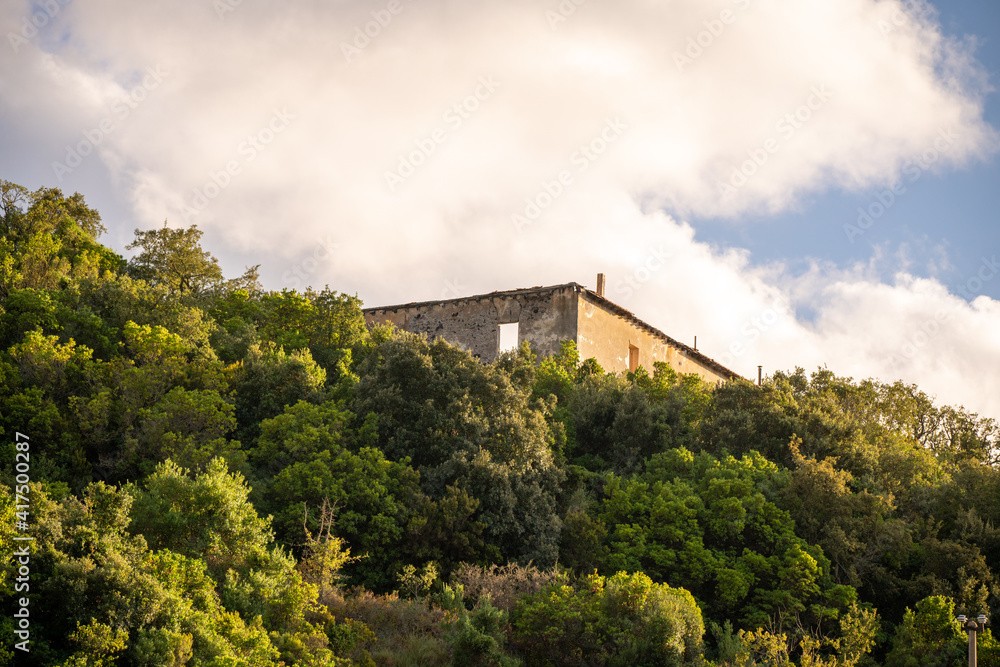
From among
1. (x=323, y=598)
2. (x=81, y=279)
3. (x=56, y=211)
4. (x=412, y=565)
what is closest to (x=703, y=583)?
(x=412, y=565)

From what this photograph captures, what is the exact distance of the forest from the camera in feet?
57.0

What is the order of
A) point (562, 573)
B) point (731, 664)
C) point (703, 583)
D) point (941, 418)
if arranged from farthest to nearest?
Answer: point (941, 418) → point (703, 583) → point (562, 573) → point (731, 664)

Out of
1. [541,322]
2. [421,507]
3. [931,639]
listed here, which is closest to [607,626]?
[421,507]

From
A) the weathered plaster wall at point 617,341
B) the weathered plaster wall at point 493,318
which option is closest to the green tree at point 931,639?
the weathered plaster wall at point 617,341

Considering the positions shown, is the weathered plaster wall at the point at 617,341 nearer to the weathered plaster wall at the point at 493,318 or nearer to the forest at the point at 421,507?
the weathered plaster wall at the point at 493,318

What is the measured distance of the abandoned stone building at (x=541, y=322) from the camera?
35.1 meters

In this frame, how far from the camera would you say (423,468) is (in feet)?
82.6

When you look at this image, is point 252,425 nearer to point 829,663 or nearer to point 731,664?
point 731,664

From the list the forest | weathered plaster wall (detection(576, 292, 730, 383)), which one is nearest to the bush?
the forest

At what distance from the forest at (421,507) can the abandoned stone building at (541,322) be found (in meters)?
2.41

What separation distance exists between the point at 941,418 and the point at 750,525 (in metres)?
21.4

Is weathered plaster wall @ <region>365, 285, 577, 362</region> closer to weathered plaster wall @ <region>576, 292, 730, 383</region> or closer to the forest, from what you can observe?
weathered plaster wall @ <region>576, 292, 730, 383</region>

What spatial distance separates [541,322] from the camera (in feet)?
116

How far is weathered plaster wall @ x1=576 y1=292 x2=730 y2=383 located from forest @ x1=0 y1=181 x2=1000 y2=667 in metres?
2.75
